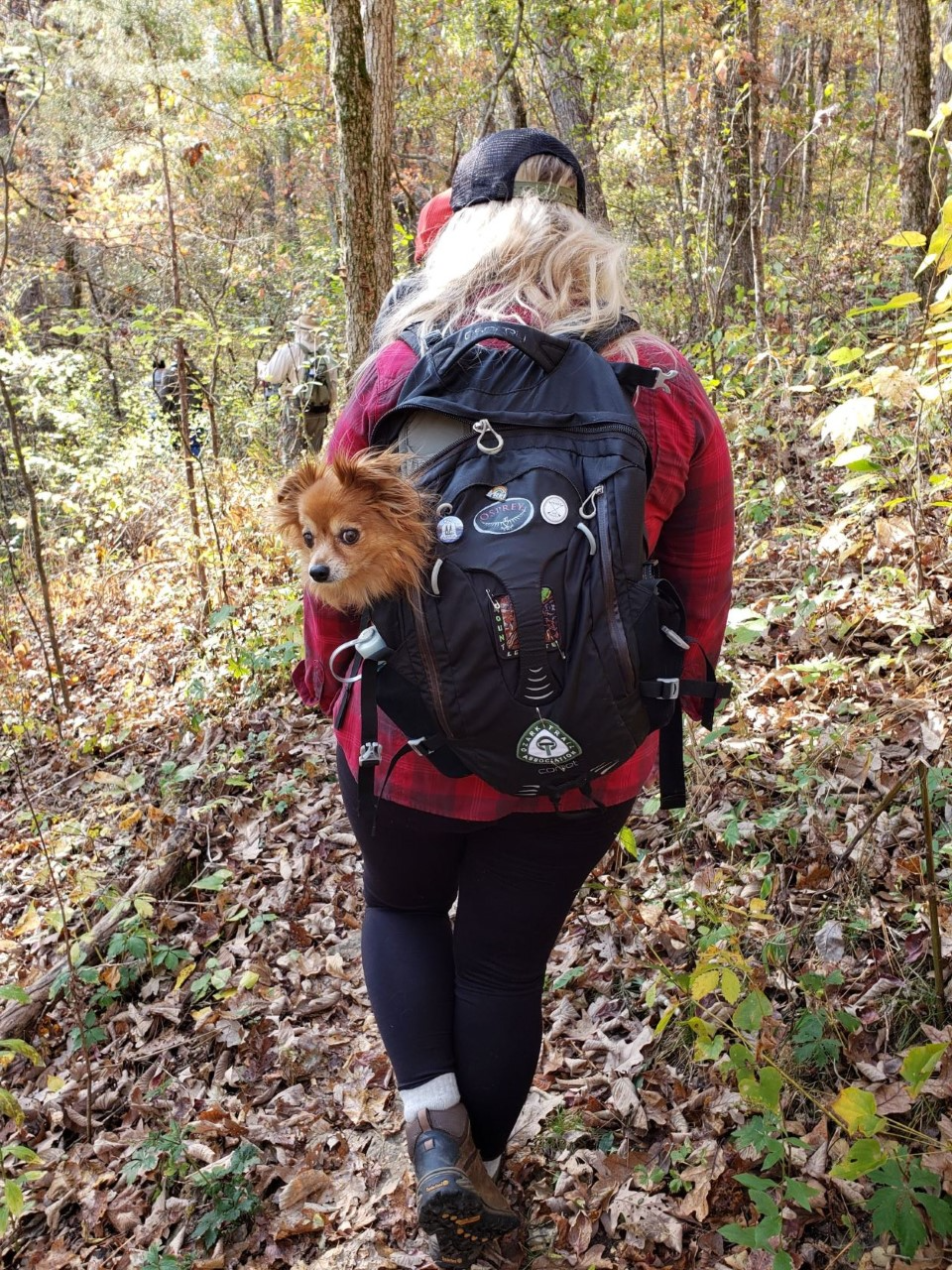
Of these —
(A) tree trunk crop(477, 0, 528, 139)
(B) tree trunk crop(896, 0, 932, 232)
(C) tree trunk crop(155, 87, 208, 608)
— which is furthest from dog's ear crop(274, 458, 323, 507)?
(A) tree trunk crop(477, 0, 528, 139)

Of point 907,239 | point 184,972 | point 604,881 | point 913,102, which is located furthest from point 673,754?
point 913,102

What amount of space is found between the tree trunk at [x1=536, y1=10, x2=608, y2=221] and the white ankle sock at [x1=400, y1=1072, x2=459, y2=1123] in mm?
9475

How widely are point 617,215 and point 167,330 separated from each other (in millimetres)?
7500

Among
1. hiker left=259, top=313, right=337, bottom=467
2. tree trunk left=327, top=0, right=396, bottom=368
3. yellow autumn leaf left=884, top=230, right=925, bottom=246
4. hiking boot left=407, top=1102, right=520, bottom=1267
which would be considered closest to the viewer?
hiking boot left=407, top=1102, right=520, bottom=1267

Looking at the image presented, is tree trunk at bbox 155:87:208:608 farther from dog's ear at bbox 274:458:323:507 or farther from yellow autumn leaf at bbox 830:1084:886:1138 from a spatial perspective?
yellow autumn leaf at bbox 830:1084:886:1138

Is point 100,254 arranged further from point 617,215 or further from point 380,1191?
point 380,1191

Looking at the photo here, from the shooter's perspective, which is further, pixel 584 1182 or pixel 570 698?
pixel 584 1182

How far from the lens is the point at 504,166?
1.69 metres

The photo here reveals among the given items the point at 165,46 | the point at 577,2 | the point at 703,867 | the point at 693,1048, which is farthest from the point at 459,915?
the point at 165,46

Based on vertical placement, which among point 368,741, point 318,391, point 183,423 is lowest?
point 318,391

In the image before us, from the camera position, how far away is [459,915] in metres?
1.84

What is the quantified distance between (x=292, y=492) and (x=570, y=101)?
33.2 ft

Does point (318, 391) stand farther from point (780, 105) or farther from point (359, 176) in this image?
point (780, 105)

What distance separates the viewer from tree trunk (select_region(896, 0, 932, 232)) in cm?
612
